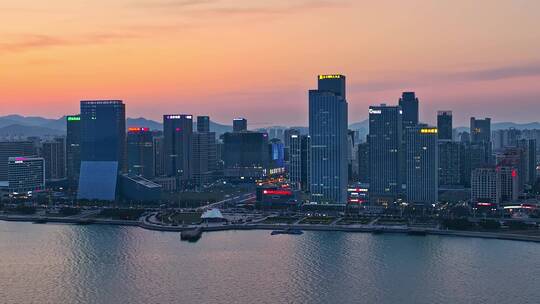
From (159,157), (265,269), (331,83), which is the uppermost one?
(331,83)

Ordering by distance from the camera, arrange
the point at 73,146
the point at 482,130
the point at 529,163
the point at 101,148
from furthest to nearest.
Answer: the point at 482,130 < the point at 529,163 < the point at 73,146 < the point at 101,148

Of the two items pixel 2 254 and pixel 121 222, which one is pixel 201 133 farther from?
pixel 2 254

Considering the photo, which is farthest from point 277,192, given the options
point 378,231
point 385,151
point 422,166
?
point 378,231

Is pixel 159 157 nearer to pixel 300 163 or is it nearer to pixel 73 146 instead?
pixel 73 146

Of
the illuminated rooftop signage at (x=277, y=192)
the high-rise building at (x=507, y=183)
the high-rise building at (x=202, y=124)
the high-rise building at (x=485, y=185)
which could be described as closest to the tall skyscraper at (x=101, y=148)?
the illuminated rooftop signage at (x=277, y=192)

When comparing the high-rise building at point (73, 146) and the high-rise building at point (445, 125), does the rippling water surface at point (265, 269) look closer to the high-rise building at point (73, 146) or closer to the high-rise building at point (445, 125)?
the high-rise building at point (73, 146)

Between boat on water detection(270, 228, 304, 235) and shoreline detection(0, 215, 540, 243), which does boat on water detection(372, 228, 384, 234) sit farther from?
boat on water detection(270, 228, 304, 235)
